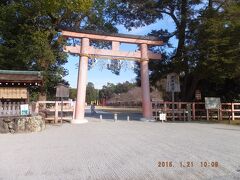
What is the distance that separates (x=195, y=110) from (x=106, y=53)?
29.0 feet

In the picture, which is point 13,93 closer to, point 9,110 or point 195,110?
point 9,110

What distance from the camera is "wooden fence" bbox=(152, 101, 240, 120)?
80.4 ft

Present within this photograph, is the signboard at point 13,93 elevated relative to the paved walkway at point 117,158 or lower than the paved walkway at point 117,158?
elevated

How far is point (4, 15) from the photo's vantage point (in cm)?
2355

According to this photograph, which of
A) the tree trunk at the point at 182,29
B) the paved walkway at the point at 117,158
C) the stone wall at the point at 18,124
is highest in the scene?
the tree trunk at the point at 182,29

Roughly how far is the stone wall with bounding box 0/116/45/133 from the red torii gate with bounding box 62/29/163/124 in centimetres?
537

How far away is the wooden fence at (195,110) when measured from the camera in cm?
2452

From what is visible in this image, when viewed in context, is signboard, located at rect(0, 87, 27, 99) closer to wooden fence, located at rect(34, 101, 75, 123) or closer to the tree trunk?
wooden fence, located at rect(34, 101, 75, 123)

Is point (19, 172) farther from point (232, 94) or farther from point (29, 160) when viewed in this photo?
point (232, 94)

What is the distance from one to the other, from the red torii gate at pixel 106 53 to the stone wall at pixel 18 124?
537 cm

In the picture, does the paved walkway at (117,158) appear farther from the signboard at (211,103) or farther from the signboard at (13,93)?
the signboard at (211,103)
